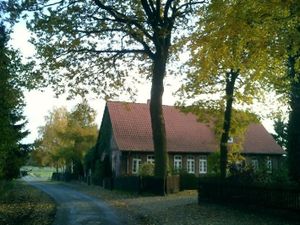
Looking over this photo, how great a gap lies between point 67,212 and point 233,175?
9.48 meters

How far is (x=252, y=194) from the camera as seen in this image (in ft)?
61.2

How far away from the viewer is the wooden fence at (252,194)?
647 inches

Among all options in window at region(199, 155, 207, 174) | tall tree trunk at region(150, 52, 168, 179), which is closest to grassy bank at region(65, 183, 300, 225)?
tall tree trunk at region(150, 52, 168, 179)

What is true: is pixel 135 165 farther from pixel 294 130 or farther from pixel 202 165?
pixel 294 130

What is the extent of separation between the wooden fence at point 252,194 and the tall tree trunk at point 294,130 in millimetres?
4439

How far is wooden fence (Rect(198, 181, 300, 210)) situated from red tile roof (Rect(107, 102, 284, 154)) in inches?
739

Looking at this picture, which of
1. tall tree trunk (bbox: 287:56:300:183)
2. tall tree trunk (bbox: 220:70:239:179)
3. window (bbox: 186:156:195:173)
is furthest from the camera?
window (bbox: 186:156:195:173)

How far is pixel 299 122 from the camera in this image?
77.2ft

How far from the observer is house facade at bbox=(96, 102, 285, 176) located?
4256 cm

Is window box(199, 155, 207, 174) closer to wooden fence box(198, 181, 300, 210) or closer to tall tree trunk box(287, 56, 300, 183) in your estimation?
tall tree trunk box(287, 56, 300, 183)

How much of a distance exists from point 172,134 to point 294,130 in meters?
22.7

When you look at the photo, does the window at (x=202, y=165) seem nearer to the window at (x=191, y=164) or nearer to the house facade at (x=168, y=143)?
the house facade at (x=168, y=143)

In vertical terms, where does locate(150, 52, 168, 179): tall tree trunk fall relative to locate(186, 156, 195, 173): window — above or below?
above

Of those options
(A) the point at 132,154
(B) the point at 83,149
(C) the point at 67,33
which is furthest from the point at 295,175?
(B) the point at 83,149
